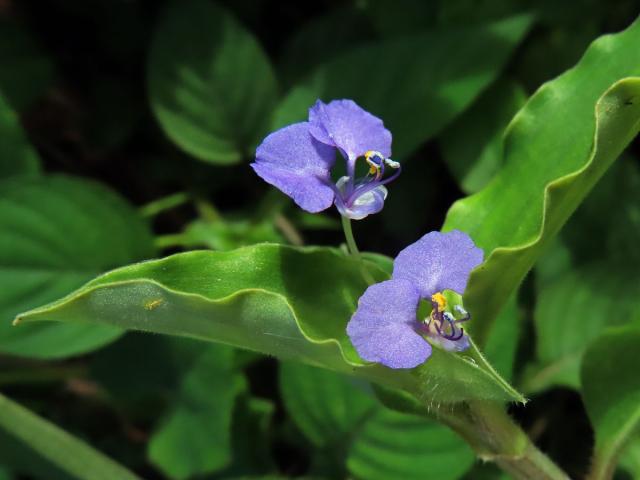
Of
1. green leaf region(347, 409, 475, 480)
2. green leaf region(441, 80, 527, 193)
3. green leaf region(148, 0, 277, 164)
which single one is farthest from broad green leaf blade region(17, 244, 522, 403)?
green leaf region(148, 0, 277, 164)

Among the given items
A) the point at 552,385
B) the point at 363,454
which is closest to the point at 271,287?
the point at 363,454

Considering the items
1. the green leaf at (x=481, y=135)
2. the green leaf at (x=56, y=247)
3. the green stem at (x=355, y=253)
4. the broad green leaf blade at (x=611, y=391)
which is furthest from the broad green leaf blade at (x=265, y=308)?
the green leaf at (x=481, y=135)

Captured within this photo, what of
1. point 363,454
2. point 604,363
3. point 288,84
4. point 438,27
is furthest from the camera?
point 288,84

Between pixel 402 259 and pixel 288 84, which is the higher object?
pixel 402 259

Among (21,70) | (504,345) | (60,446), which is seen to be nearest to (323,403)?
(504,345)

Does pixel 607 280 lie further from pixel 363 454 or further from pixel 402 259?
pixel 402 259

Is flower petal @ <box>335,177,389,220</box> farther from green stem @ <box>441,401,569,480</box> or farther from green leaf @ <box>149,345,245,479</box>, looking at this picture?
green leaf @ <box>149,345,245,479</box>
